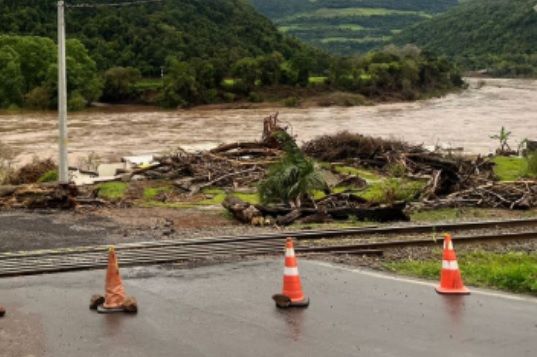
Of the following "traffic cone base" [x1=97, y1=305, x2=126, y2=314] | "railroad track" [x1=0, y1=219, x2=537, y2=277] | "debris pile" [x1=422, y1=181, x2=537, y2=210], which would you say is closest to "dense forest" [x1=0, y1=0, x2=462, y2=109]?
"debris pile" [x1=422, y1=181, x2=537, y2=210]

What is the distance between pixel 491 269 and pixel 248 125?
52936mm

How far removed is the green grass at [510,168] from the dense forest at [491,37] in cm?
10319

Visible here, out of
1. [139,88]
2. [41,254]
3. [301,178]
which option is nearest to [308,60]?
[139,88]

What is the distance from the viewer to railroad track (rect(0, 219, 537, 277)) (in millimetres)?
12016

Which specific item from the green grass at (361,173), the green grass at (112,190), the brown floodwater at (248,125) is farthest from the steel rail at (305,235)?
the brown floodwater at (248,125)

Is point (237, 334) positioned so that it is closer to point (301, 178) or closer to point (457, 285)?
point (457, 285)

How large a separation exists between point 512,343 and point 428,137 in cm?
4564

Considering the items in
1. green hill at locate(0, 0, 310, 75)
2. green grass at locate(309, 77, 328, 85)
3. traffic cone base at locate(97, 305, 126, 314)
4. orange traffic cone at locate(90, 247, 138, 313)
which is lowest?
traffic cone base at locate(97, 305, 126, 314)

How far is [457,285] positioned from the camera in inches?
393

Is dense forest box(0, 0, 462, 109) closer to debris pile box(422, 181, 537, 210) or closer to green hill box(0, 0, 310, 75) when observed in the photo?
green hill box(0, 0, 310, 75)

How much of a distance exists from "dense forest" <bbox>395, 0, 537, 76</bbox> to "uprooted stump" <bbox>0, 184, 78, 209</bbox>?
12127 cm

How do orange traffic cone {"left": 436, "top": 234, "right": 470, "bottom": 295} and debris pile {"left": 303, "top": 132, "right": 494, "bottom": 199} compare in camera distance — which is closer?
orange traffic cone {"left": 436, "top": 234, "right": 470, "bottom": 295}

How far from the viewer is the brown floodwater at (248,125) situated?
48719mm

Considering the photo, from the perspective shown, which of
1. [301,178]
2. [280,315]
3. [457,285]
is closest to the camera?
[280,315]
